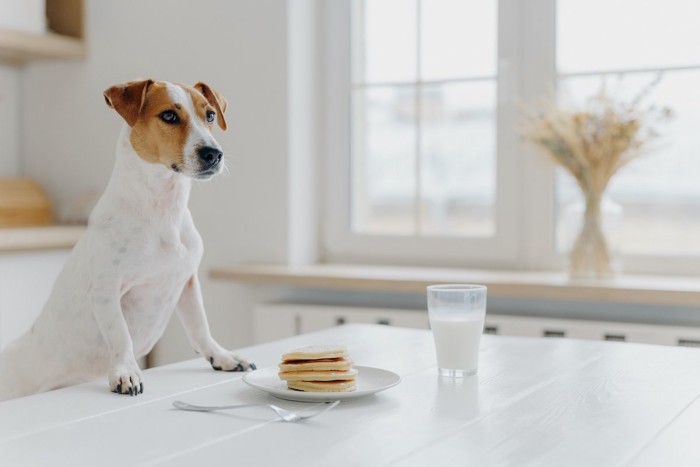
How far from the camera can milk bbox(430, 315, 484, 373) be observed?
1304 mm

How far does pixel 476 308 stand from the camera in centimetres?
131

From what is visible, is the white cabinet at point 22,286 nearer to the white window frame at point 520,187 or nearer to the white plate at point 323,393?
the white window frame at point 520,187

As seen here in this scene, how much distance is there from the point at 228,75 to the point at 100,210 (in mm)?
1519

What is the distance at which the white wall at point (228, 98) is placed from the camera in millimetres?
2799

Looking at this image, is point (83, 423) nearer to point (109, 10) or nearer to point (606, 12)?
point (606, 12)

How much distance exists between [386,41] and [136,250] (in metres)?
1.64

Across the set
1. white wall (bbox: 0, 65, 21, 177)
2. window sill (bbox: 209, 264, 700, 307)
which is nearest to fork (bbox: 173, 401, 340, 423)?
window sill (bbox: 209, 264, 700, 307)

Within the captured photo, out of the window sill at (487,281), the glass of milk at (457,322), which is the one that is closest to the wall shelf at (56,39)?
the window sill at (487,281)

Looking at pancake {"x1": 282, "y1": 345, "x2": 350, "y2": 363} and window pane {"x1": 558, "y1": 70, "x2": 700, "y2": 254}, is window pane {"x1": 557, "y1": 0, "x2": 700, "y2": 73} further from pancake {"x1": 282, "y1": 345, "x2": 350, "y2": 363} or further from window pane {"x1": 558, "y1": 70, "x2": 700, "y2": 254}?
pancake {"x1": 282, "y1": 345, "x2": 350, "y2": 363}

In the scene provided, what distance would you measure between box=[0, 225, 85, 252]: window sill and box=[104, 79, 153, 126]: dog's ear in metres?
1.32

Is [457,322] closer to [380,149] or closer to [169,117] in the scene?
[169,117]

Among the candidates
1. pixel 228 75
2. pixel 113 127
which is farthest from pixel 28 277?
pixel 228 75

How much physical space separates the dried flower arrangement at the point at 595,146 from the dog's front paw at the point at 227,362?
122cm

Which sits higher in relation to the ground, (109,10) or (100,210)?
(109,10)
